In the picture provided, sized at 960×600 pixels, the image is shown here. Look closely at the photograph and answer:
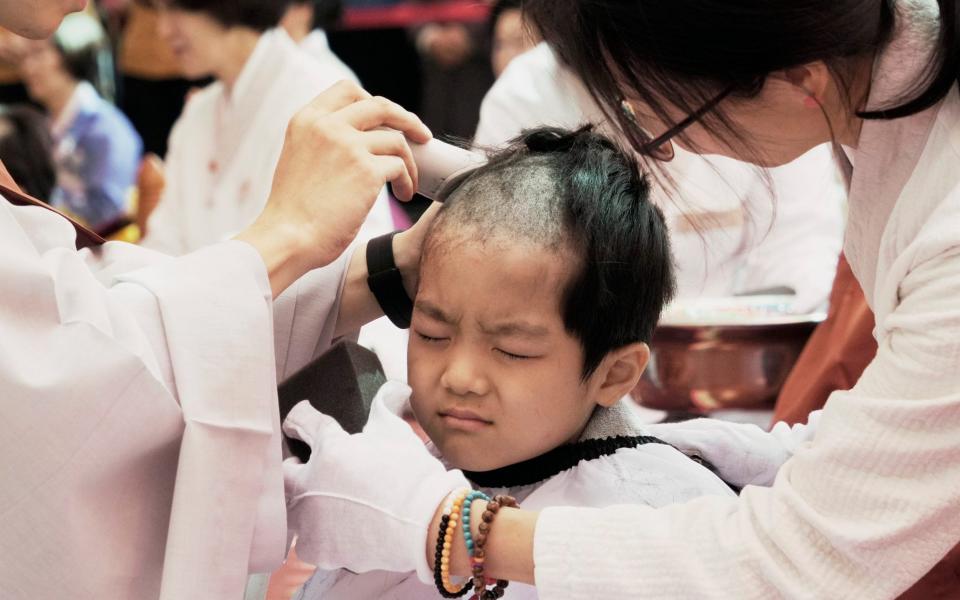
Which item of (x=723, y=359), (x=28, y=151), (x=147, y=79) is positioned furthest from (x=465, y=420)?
(x=147, y=79)

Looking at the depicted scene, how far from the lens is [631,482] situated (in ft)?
4.23

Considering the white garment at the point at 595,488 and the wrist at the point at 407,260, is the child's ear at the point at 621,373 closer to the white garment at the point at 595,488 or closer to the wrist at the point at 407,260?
the white garment at the point at 595,488

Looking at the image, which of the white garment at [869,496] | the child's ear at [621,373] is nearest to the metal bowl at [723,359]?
the child's ear at [621,373]

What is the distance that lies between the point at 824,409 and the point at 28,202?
2.45 feet

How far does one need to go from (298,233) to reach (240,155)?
2.44 m

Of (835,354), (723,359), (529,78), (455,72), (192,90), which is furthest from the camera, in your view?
(455,72)

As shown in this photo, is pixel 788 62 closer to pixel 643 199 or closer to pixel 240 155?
pixel 643 199

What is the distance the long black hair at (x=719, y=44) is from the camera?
1058 mm

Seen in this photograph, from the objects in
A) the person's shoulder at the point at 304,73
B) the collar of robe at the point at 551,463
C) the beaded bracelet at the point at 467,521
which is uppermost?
the beaded bracelet at the point at 467,521

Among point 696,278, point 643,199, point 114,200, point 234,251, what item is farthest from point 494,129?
point 114,200

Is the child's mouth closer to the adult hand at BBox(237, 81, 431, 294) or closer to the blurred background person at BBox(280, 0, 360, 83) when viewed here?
the adult hand at BBox(237, 81, 431, 294)

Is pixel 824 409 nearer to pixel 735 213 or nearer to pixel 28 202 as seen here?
pixel 28 202

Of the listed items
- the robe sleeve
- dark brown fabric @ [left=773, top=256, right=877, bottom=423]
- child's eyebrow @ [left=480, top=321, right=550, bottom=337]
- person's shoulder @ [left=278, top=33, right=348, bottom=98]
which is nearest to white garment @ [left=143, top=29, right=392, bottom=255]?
person's shoulder @ [left=278, top=33, right=348, bottom=98]

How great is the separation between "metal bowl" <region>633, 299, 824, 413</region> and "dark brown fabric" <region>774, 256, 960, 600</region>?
8.2 inches
